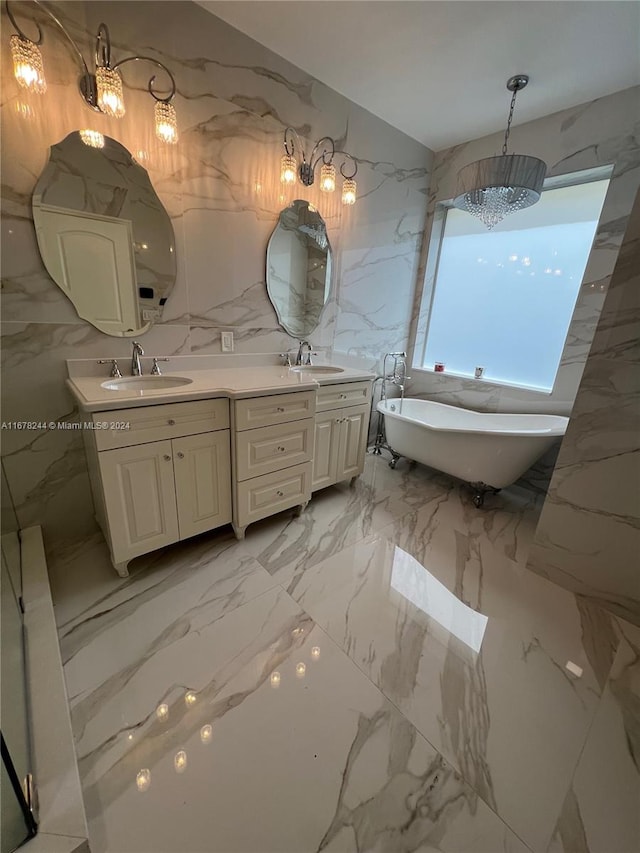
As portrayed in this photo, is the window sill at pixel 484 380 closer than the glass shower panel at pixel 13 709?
No

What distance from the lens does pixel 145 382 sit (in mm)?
1828

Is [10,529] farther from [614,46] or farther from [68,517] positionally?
[614,46]

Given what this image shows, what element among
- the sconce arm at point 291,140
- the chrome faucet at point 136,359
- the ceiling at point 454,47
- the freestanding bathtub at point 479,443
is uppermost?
the ceiling at point 454,47

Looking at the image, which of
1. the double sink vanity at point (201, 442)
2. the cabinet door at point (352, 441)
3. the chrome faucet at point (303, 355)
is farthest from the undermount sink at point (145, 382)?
the cabinet door at point (352, 441)

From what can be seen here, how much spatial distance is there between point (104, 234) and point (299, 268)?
1191 mm

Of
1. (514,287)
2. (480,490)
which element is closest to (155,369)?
(480,490)

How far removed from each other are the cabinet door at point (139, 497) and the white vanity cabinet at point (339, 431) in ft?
3.05

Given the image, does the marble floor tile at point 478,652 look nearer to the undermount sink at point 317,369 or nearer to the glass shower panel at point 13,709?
the glass shower panel at point 13,709

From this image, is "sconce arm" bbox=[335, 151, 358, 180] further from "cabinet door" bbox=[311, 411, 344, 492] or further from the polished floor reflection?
the polished floor reflection

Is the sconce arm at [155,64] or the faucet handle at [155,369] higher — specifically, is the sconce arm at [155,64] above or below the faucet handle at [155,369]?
above

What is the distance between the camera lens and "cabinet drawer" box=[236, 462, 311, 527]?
1872mm

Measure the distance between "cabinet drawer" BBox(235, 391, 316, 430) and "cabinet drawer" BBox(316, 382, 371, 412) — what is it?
0.15 metres

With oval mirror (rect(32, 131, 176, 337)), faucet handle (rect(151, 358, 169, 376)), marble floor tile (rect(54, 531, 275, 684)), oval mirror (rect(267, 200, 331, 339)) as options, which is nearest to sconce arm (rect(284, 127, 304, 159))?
oval mirror (rect(267, 200, 331, 339))

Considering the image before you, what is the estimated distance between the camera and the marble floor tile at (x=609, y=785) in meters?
0.89
